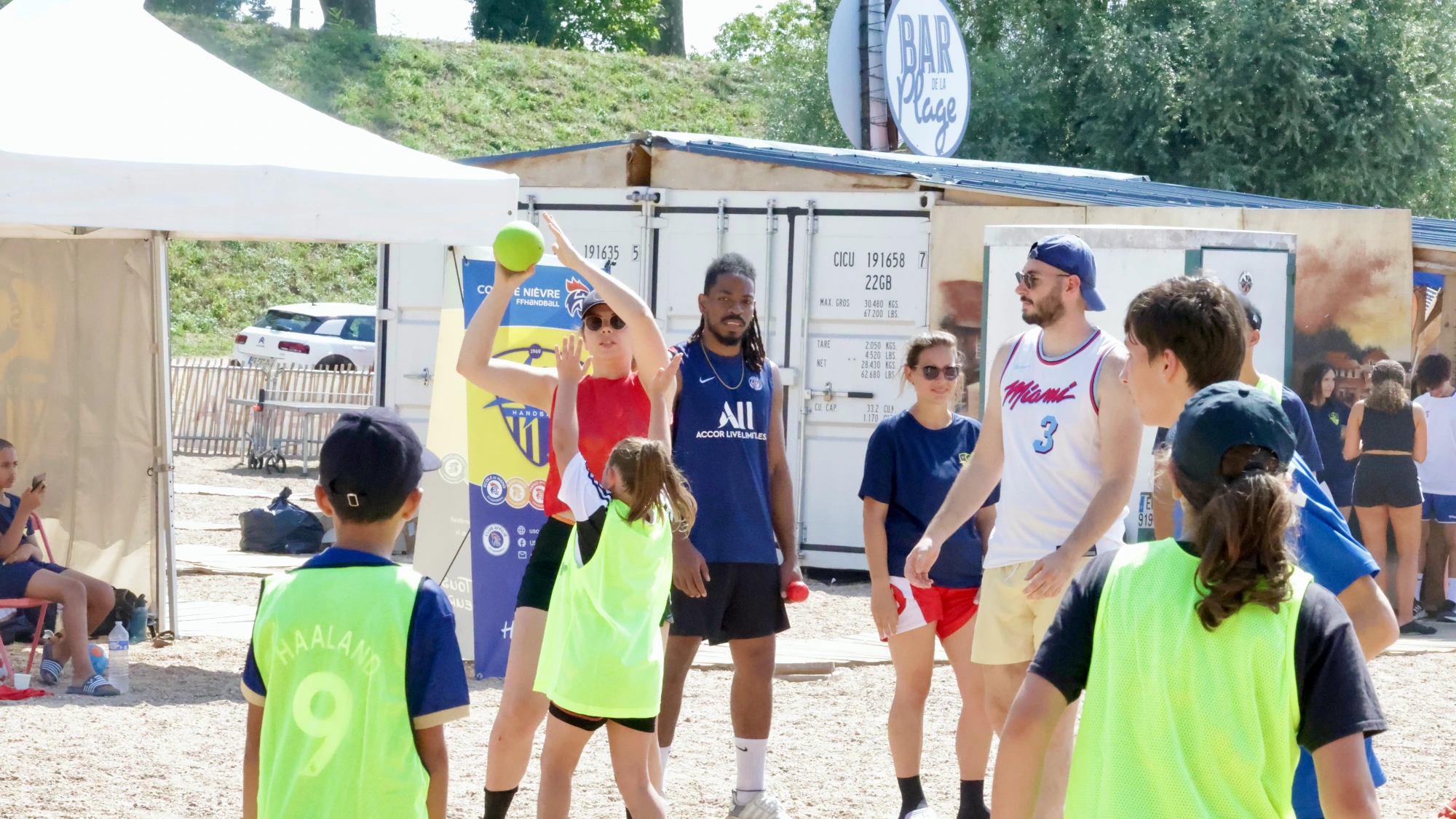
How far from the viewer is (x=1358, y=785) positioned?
2000 millimetres

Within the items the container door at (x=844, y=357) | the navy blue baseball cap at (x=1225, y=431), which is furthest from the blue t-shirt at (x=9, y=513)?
the navy blue baseball cap at (x=1225, y=431)

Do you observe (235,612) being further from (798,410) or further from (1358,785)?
(1358,785)

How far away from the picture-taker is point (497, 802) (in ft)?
14.4

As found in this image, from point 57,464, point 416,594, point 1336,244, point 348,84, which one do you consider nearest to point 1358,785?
point 416,594

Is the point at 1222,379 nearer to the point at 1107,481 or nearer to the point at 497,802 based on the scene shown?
the point at 1107,481

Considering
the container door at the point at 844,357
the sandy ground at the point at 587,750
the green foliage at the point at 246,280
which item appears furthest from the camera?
the green foliage at the point at 246,280

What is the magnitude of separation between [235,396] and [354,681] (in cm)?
1888

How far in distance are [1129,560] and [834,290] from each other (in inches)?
355

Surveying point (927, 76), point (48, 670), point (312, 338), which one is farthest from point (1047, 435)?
point (312, 338)

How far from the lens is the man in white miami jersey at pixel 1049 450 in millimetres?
3902

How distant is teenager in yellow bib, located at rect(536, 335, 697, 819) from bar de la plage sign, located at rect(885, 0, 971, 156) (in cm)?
1161

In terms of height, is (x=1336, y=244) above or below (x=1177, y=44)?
below

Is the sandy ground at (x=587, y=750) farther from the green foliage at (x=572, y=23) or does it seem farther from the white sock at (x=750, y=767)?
the green foliage at (x=572, y=23)

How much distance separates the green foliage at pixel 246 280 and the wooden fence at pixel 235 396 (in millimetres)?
5437
